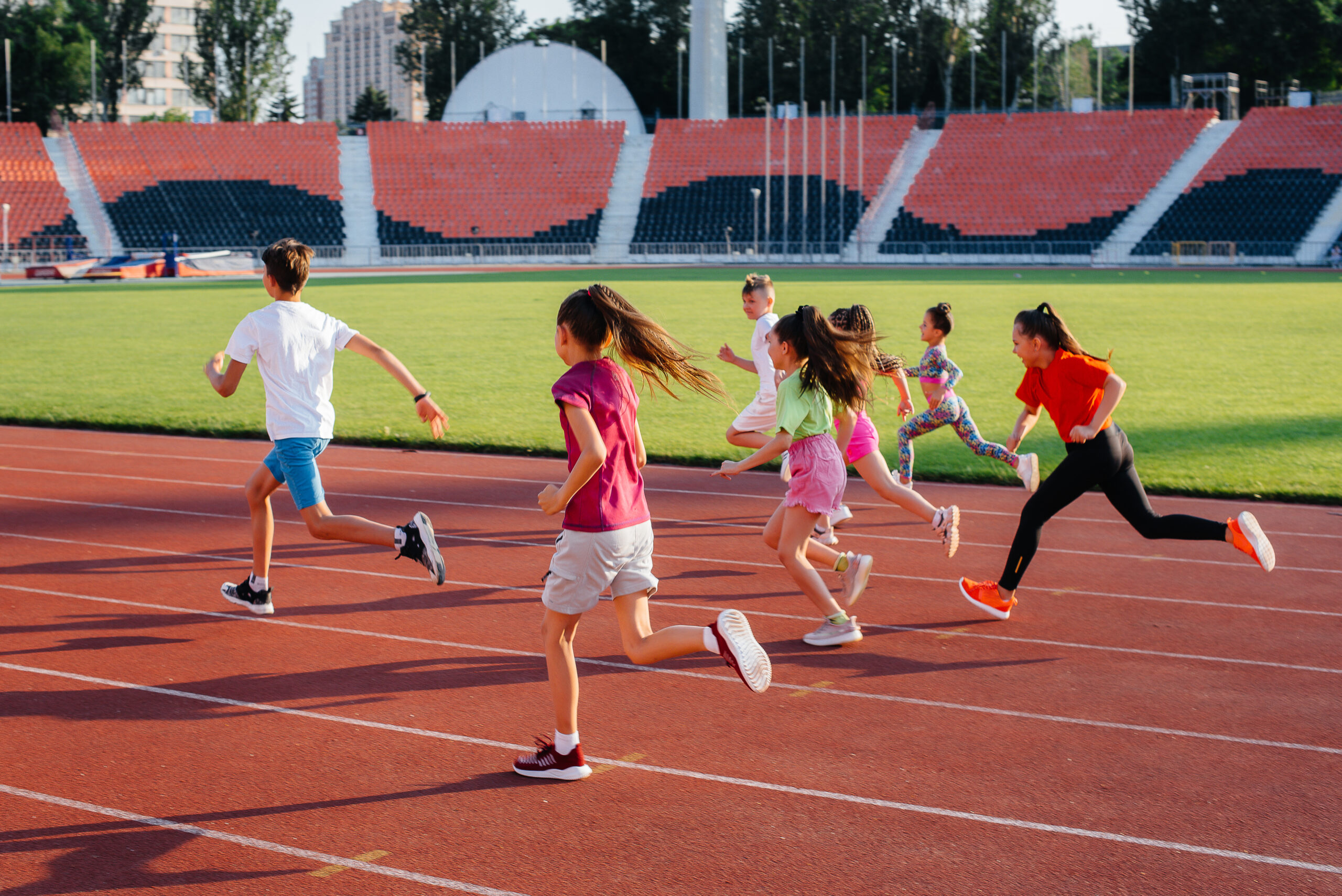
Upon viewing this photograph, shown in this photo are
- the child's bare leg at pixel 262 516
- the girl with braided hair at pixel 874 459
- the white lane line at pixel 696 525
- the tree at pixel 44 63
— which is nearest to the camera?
the child's bare leg at pixel 262 516

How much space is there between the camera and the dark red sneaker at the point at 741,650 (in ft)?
14.0

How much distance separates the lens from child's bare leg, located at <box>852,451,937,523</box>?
731cm

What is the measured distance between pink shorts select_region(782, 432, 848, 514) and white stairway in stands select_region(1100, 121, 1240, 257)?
1841 inches

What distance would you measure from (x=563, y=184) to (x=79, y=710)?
187ft

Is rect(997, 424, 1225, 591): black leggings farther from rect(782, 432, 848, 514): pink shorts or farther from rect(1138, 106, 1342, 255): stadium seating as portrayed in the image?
rect(1138, 106, 1342, 255): stadium seating

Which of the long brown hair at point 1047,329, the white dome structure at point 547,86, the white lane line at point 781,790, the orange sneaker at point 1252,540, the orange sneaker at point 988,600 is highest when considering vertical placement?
the white dome structure at point 547,86

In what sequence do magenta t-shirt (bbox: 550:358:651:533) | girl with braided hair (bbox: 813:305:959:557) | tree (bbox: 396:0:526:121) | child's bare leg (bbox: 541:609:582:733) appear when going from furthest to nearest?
tree (bbox: 396:0:526:121), girl with braided hair (bbox: 813:305:959:557), child's bare leg (bbox: 541:609:582:733), magenta t-shirt (bbox: 550:358:651:533)

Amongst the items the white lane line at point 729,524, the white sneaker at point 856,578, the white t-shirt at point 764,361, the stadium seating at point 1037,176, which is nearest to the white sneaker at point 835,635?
the white sneaker at point 856,578

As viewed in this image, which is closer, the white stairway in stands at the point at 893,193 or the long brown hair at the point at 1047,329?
the long brown hair at the point at 1047,329

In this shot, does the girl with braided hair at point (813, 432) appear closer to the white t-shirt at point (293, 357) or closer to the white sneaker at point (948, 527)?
the white sneaker at point (948, 527)

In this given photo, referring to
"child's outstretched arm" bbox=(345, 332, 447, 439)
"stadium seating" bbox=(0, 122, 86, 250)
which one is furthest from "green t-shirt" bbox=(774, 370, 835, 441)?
"stadium seating" bbox=(0, 122, 86, 250)

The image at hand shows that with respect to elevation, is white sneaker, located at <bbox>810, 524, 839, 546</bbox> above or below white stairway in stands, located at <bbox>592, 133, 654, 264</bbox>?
below

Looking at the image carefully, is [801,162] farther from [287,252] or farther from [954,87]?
[287,252]

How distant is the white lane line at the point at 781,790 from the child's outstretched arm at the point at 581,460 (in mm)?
1136
